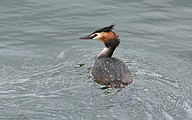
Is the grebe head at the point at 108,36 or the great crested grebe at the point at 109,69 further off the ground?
the grebe head at the point at 108,36

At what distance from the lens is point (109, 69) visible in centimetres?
779

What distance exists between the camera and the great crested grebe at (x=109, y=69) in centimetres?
750

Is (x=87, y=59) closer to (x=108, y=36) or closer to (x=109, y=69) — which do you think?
(x=108, y=36)

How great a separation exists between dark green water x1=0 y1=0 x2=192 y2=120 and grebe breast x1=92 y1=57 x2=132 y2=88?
158mm

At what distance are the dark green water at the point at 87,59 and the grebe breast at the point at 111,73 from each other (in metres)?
0.16

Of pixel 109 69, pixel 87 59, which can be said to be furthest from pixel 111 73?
pixel 87 59

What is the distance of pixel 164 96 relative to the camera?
7195 mm

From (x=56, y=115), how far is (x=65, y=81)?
155 cm

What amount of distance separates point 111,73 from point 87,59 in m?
1.67

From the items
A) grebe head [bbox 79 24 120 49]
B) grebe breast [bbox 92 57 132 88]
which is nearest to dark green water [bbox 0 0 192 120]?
grebe breast [bbox 92 57 132 88]

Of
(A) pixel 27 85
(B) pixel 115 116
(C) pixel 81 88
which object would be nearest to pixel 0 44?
(A) pixel 27 85

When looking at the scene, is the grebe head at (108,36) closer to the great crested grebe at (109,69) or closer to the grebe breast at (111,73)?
the great crested grebe at (109,69)

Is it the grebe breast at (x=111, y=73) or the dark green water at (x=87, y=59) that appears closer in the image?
the dark green water at (x=87, y=59)

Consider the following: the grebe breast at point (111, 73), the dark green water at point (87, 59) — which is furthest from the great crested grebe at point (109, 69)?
the dark green water at point (87, 59)
